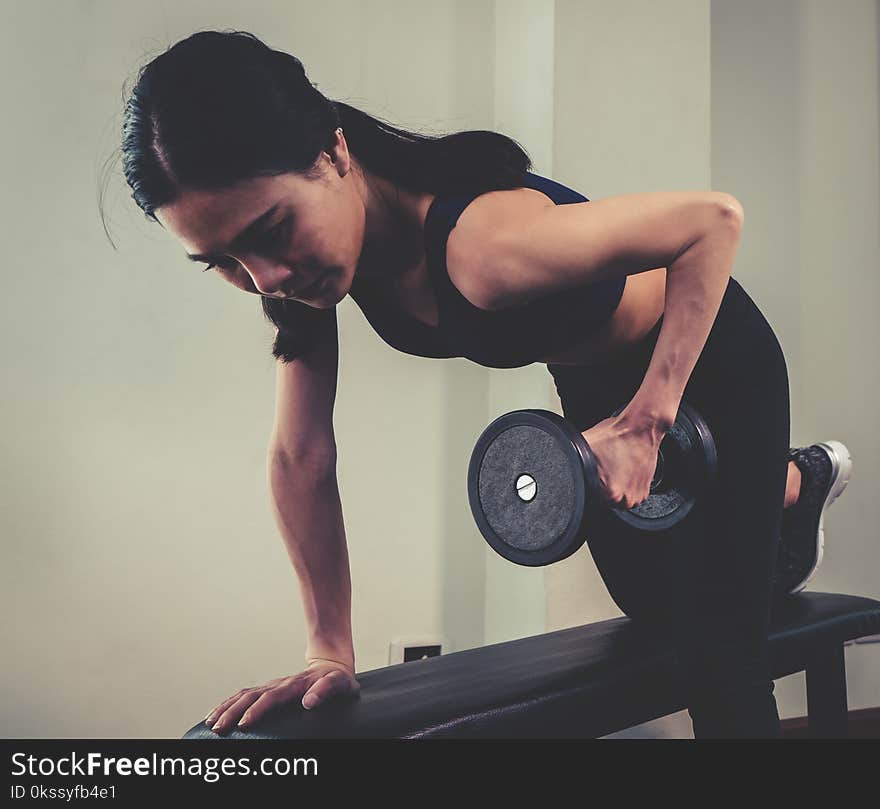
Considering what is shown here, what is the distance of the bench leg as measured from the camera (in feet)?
4.66

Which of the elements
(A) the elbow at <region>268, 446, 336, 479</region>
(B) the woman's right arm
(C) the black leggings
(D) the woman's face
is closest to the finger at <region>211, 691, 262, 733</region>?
(B) the woman's right arm

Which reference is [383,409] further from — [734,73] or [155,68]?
[734,73]

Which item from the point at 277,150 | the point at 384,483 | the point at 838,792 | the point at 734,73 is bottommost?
the point at 838,792

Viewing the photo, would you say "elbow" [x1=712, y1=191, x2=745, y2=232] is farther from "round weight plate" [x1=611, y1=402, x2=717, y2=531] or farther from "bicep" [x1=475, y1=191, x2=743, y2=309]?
"round weight plate" [x1=611, y1=402, x2=717, y2=531]

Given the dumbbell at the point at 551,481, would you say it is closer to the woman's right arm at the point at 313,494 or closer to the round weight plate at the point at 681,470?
the round weight plate at the point at 681,470

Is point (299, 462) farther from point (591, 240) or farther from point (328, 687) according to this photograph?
point (591, 240)

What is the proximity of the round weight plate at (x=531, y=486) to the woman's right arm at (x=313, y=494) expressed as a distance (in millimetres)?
272

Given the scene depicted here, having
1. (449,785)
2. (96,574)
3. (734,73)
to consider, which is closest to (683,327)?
(449,785)

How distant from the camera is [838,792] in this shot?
1020mm

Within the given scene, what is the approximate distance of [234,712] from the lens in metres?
0.96

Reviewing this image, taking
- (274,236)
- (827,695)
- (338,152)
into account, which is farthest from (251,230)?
(827,695)

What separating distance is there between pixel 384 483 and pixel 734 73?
1.38 m

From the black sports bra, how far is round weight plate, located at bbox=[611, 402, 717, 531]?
126 mm

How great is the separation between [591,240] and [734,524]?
18.9 inches
